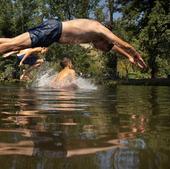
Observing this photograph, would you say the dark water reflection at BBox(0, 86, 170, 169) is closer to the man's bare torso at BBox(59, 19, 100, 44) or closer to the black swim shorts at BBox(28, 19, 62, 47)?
the black swim shorts at BBox(28, 19, 62, 47)

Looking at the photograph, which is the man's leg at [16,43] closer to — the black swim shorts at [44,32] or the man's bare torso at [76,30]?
the black swim shorts at [44,32]

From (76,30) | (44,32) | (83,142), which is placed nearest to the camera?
(83,142)

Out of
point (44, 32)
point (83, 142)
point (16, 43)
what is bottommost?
point (83, 142)

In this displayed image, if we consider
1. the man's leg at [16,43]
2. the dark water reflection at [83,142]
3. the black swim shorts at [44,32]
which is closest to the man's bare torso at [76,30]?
the black swim shorts at [44,32]

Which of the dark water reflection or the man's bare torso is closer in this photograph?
the dark water reflection

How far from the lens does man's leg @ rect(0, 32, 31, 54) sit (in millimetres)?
6688

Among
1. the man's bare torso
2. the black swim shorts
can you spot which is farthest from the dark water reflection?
the man's bare torso

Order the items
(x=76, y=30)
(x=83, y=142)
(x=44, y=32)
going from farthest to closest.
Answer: (x=76, y=30) < (x=44, y=32) < (x=83, y=142)

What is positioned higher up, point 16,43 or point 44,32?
point 44,32

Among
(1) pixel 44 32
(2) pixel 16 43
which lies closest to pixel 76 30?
(1) pixel 44 32

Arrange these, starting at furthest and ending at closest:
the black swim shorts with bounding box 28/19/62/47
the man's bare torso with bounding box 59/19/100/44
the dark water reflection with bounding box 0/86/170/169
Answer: the man's bare torso with bounding box 59/19/100/44
the black swim shorts with bounding box 28/19/62/47
the dark water reflection with bounding box 0/86/170/169

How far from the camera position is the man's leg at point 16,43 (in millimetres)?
6688

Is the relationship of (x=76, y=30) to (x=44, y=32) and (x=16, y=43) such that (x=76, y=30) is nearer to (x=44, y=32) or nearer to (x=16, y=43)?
(x=44, y=32)

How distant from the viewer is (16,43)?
22.0 ft
